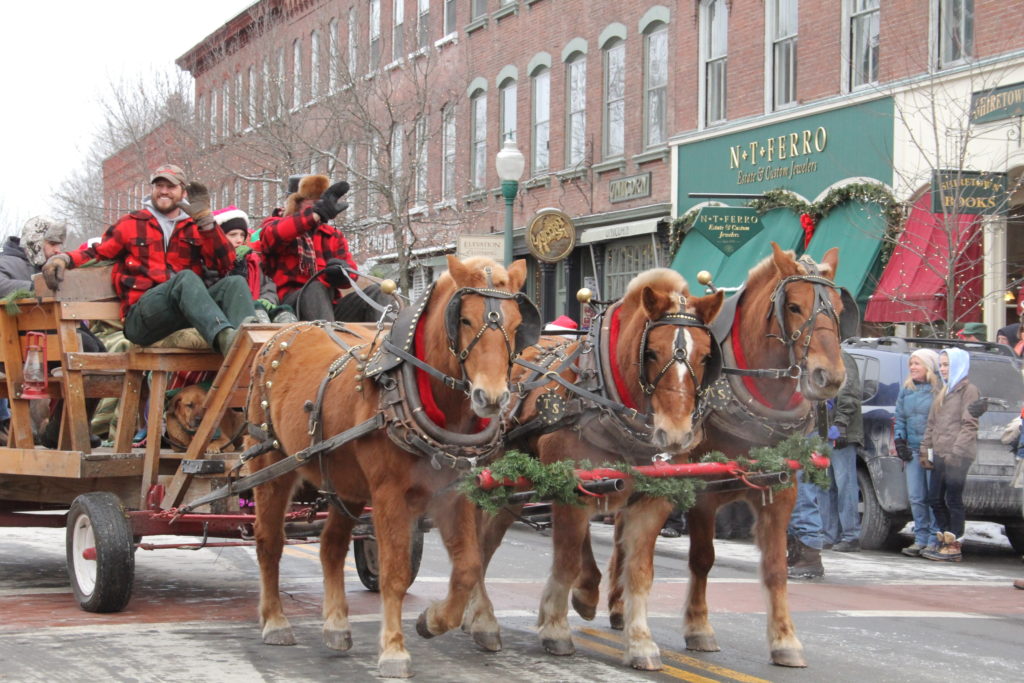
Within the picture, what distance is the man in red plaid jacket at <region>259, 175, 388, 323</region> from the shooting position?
9.73 m

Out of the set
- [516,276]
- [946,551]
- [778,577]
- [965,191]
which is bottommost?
[946,551]

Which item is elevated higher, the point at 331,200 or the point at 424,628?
the point at 331,200

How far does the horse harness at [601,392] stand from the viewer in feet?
23.8

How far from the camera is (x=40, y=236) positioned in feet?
36.3

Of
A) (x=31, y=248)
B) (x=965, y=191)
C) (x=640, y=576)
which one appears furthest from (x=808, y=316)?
(x=965, y=191)

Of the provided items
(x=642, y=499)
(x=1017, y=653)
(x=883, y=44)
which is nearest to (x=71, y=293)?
(x=642, y=499)

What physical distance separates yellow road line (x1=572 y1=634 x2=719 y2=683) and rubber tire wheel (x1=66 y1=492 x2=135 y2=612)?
2.81 meters

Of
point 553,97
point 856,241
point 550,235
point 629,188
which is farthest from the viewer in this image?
point 553,97

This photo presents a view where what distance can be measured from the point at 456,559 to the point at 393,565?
1.05 feet

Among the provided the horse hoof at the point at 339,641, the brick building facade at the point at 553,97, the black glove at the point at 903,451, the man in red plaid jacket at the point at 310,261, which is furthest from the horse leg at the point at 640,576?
the brick building facade at the point at 553,97

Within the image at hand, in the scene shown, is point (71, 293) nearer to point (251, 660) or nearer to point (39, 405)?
point (39, 405)

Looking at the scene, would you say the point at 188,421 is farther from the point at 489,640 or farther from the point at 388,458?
the point at 489,640

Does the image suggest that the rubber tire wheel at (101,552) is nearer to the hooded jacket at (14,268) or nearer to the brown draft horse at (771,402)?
the hooded jacket at (14,268)

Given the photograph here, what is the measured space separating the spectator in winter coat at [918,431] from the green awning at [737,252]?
7.41 metres
